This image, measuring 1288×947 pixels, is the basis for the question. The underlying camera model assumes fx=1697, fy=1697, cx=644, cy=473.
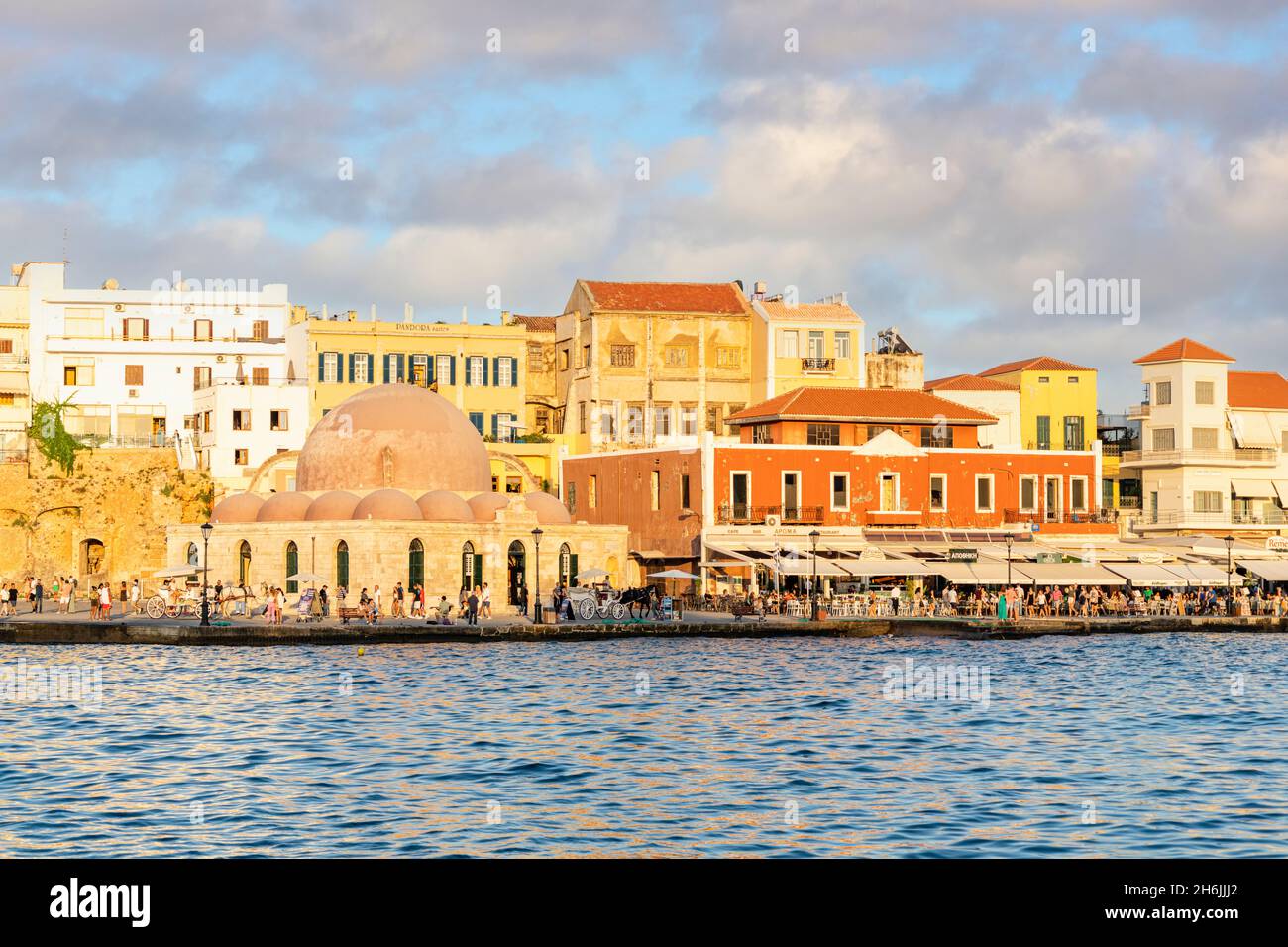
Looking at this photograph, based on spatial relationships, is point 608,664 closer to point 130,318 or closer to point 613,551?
point 613,551

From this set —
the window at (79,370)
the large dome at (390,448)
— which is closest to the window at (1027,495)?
the large dome at (390,448)

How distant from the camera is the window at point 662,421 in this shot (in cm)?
6875

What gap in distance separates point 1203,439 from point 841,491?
20.1 metres

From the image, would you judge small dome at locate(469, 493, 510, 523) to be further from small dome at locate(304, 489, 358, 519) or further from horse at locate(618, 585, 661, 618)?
horse at locate(618, 585, 661, 618)

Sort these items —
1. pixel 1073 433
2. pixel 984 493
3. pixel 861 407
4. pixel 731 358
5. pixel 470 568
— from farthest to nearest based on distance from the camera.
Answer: pixel 1073 433, pixel 731 358, pixel 861 407, pixel 984 493, pixel 470 568

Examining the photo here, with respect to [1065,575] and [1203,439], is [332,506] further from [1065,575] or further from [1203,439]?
[1203,439]

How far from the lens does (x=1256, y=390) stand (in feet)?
239

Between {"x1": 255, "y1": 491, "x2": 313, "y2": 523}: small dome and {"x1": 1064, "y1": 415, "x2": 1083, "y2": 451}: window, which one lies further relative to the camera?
{"x1": 1064, "y1": 415, "x2": 1083, "y2": 451}: window

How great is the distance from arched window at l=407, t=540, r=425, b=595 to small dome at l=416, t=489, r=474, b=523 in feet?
5.43

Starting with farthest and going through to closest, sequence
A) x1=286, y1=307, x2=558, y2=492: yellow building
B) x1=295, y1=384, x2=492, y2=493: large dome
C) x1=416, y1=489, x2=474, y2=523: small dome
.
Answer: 1. x1=286, y1=307, x2=558, y2=492: yellow building
2. x1=295, y1=384, x2=492, y2=493: large dome
3. x1=416, y1=489, x2=474, y2=523: small dome

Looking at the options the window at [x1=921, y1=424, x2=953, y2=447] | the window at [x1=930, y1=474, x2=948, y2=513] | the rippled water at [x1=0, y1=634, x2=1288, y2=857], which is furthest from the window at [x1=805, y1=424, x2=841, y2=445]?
the rippled water at [x1=0, y1=634, x2=1288, y2=857]

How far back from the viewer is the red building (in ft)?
189

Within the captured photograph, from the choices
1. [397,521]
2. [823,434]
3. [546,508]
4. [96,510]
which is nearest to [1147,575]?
[823,434]
